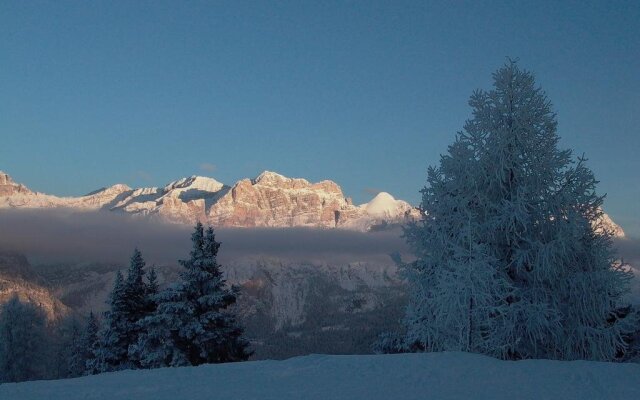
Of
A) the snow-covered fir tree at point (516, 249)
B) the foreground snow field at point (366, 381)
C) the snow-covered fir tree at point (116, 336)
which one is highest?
the snow-covered fir tree at point (516, 249)

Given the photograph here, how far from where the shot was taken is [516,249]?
13023mm

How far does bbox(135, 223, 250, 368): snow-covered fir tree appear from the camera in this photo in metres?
22.6

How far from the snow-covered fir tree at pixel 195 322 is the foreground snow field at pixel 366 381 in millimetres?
13257

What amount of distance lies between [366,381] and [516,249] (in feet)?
20.6

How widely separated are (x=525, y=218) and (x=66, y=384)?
10.1 metres

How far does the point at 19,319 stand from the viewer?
42719 millimetres

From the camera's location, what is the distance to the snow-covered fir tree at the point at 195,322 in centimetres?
2264

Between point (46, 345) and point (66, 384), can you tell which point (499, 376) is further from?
point (46, 345)

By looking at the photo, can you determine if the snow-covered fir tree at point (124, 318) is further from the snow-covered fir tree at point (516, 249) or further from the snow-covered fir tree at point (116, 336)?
the snow-covered fir tree at point (516, 249)

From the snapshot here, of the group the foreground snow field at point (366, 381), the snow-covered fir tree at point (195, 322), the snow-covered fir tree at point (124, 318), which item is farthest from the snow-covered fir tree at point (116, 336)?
the foreground snow field at point (366, 381)

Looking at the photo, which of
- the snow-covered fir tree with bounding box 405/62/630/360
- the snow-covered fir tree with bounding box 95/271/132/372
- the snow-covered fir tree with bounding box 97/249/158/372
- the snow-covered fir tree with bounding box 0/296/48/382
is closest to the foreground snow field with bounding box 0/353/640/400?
the snow-covered fir tree with bounding box 405/62/630/360

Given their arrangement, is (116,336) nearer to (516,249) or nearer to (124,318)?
(124,318)

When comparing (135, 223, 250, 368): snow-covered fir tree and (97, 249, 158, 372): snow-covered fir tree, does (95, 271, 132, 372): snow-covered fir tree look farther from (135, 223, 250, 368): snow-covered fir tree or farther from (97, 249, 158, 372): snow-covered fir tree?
(135, 223, 250, 368): snow-covered fir tree

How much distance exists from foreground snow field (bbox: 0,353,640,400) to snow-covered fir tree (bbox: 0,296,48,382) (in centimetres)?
3872
